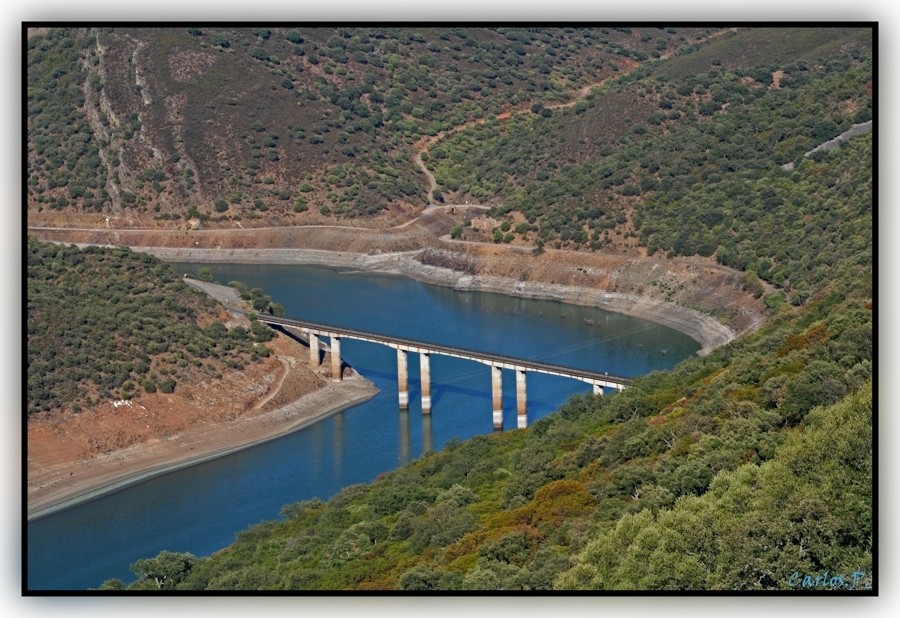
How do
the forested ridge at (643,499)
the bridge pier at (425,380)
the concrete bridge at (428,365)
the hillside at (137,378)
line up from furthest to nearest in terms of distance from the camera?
1. the bridge pier at (425,380)
2. the concrete bridge at (428,365)
3. the hillside at (137,378)
4. the forested ridge at (643,499)

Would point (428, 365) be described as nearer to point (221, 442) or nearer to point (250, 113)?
point (221, 442)

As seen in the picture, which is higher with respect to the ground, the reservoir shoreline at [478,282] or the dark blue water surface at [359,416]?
the reservoir shoreline at [478,282]

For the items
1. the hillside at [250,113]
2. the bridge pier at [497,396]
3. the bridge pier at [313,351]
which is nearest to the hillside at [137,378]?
the bridge pier at [313,351]

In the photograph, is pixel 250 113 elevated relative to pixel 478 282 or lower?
elevated

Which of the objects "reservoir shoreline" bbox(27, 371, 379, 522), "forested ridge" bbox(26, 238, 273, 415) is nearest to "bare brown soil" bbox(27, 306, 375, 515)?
"reservoir shoreline" bbox(27, 371, 379, 522)

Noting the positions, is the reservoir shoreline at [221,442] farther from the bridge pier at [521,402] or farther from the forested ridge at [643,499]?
the forested ridge at [643,499]

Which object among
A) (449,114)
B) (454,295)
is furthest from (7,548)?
(449,114)

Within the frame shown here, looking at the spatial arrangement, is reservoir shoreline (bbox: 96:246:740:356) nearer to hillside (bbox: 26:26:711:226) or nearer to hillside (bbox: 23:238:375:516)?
hillside (bbox: 26:26:711:226)

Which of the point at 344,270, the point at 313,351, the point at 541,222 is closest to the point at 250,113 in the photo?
the point at 344,270

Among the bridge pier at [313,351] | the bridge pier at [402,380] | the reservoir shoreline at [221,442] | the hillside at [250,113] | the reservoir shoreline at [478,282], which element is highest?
the hillside at [250,113]
